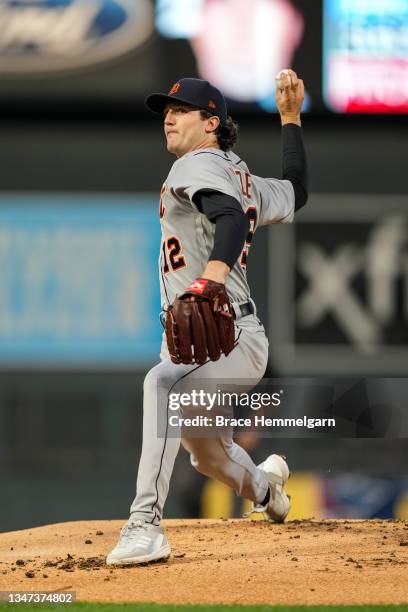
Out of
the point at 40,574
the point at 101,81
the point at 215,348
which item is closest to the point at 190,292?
the point at 215,348

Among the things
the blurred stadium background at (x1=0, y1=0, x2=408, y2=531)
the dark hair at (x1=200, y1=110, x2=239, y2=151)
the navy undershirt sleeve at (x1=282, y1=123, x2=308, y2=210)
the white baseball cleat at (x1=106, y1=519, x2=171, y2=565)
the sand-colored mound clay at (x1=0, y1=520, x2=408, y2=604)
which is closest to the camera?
the sand-colored mound clay at (x1=0, y1=520, x2=408, y2=604)

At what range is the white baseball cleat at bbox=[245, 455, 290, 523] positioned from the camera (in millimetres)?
4660

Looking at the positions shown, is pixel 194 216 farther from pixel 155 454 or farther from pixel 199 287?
pixel 155 454

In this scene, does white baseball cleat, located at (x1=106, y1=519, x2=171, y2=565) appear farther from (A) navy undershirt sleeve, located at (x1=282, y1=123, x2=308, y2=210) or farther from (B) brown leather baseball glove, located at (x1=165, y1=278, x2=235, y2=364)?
(A) navy undershirt sleeve, located at (x1=282, y1=123, x2=308, y2=210)

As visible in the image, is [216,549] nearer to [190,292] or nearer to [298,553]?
[298,553]

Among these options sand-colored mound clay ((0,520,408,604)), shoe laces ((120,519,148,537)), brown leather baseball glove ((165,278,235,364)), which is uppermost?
brown leather baseball glove ((165,278,235,364))

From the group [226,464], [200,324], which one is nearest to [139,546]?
[226,464]

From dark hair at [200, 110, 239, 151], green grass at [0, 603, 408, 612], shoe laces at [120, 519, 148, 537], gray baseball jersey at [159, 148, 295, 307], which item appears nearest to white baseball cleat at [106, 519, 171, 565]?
shoe laces at [120, 519, 148, 537]

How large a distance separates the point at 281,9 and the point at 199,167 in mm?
8072

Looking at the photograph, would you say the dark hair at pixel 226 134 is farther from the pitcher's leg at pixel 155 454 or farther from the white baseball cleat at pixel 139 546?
the white baseball cleat at pixel 139 546

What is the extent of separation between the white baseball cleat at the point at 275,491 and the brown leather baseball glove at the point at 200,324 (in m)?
1.02

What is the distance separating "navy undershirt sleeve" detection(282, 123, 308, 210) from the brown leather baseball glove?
2.74 ft

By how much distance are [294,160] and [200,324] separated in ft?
3.48

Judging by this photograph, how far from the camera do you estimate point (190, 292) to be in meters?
3.62
